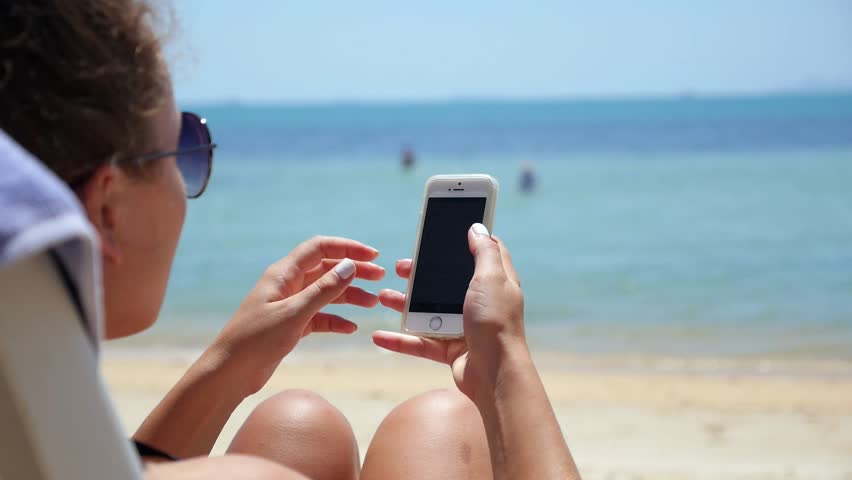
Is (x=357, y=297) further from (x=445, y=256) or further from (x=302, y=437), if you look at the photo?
(x=302, y=437)

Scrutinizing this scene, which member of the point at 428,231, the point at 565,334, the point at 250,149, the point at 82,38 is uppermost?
the point at 82,38

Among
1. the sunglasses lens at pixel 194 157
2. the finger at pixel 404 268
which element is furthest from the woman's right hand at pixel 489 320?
the sunglasses lens at pixel 194 157

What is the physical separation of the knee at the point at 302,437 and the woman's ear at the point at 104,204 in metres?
0.86

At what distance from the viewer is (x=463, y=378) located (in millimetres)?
1736

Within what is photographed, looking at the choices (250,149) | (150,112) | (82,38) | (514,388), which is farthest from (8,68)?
(250,149)

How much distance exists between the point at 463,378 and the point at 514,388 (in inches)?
10.3

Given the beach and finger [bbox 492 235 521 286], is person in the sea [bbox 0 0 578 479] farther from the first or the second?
the beach

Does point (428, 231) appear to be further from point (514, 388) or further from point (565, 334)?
point (565, 334)

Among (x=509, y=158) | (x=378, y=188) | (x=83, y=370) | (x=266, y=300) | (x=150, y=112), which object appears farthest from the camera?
(x=509, y=158)

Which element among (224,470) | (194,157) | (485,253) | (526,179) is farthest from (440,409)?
(526,179)

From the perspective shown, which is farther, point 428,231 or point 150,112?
point 428,231

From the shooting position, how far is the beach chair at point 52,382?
0.90m

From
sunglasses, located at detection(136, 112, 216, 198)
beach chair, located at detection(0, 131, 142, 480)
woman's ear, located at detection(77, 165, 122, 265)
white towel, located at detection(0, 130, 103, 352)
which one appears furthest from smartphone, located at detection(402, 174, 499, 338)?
white towel, located at detection(0, 130, 103, 352)

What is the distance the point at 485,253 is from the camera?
177 cm
